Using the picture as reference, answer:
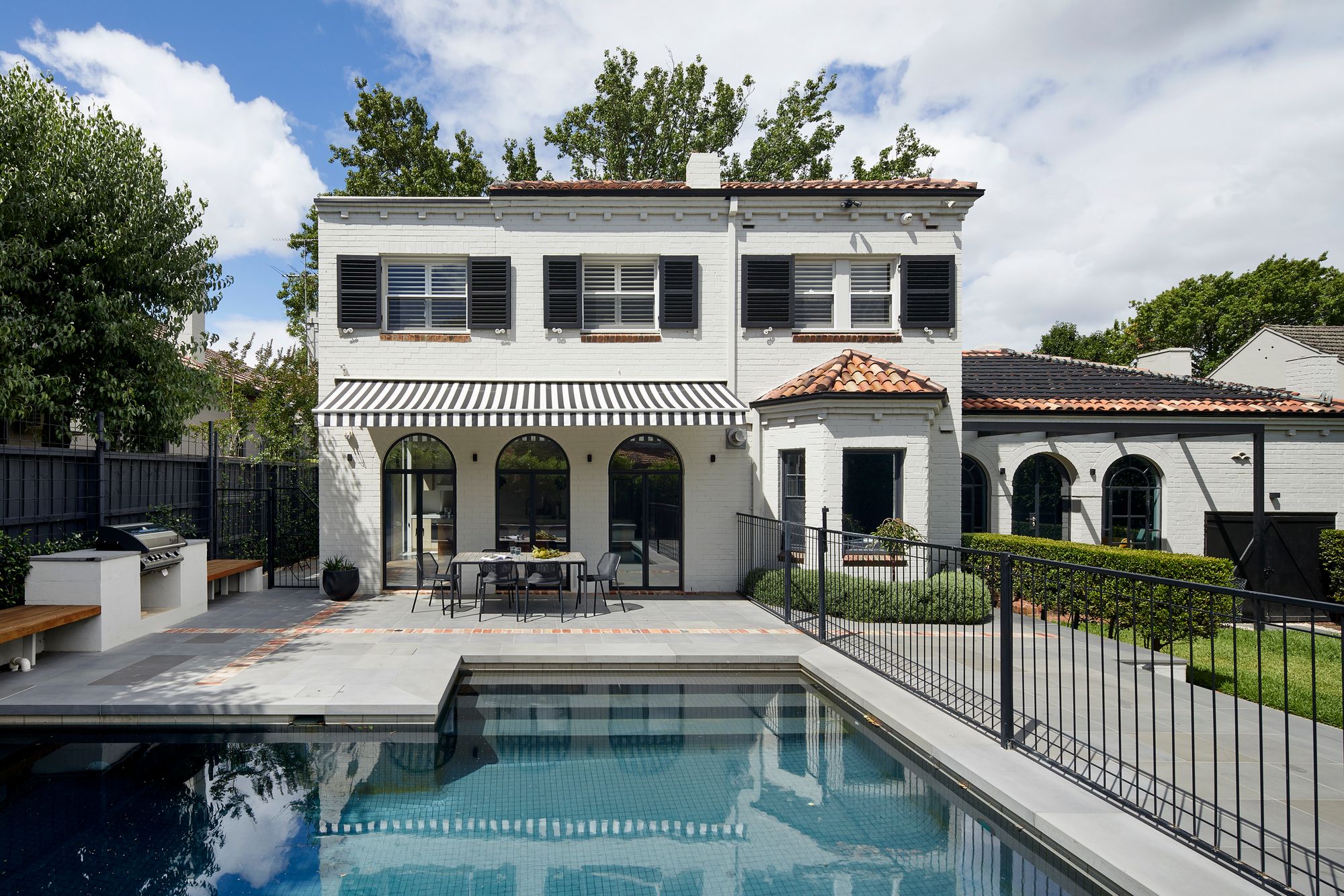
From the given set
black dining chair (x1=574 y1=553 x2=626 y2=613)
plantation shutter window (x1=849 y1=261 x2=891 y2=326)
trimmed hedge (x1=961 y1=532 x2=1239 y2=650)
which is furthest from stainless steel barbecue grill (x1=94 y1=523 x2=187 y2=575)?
plantation shutter window (x1=849 y1=261 x2=891 y2=326)

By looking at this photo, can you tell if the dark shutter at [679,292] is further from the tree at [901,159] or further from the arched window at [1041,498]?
the tree at [901,159]

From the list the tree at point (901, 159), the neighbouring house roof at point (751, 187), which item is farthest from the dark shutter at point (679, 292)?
the tree at point (901, 159)

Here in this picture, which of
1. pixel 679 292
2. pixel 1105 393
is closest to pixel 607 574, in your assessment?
pixel 679 292

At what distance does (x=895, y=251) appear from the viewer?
55.6 feet

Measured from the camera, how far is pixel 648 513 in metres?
16.8

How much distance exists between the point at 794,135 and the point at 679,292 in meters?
20.8

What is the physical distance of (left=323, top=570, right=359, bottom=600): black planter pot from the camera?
15.4 meters

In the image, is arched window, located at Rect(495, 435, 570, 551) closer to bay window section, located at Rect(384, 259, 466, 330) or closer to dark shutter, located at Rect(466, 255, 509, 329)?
dark shutter, located at Rect(466, 255, 509, 329)

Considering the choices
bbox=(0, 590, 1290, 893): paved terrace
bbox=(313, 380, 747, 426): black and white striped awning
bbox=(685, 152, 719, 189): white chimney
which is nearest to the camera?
bbox=(0, 590, 1290, 893): paved terrace

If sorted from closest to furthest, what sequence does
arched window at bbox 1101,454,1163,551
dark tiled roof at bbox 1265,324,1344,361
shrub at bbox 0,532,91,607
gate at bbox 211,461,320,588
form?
1. shrub at bbox 0,532,91,607
2. gate at bbox 211,461,320,588
3. arched window at bbox 1101,454,1163,551
4. dark tiled roof at bbox 1265,324,1344,361

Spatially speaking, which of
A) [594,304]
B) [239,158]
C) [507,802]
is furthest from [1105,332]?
[507,802]

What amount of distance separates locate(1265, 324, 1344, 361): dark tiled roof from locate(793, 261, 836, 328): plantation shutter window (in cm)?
2767

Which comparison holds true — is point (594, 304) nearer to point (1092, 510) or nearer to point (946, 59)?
point (946, 59)

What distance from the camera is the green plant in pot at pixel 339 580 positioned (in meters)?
15.4
